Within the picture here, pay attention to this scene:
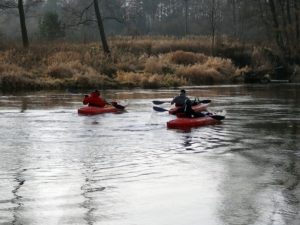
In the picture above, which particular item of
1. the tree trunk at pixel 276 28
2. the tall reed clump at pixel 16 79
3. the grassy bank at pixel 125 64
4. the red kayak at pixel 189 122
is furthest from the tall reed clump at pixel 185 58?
the red kayak at pixel 189 122

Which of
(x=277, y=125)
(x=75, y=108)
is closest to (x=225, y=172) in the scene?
(x=277, y=125)

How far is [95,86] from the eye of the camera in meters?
37.3

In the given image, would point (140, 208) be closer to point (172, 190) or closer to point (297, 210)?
point (172, 190)

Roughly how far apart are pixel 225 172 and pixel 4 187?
4.12m

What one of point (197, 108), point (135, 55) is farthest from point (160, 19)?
point (197, 108)

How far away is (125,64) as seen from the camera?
42188 mm

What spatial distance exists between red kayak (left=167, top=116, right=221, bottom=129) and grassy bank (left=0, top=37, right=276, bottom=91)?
726 inches

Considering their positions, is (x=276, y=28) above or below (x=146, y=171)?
above

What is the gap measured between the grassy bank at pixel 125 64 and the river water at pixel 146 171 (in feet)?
51.7

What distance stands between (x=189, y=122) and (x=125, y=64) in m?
24.6

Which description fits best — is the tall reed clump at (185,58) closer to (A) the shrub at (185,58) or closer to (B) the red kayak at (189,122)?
(A) the shrub at (185,58)

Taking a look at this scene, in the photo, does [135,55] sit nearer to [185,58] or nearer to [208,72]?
[185,58]

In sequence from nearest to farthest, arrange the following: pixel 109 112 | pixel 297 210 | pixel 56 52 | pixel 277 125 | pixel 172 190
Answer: pixel 297 210 → pixel 172 190 → pixel 277 125 → pixel 109 112 → pixel 56 52

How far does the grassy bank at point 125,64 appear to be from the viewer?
36469 mm
